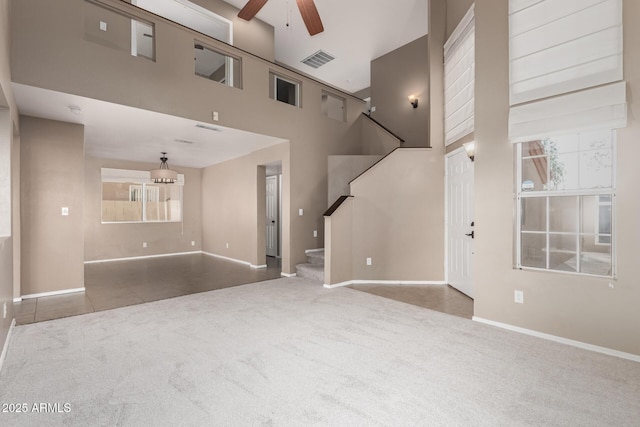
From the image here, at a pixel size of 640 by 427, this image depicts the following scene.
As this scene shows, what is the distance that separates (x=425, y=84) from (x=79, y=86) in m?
6.74

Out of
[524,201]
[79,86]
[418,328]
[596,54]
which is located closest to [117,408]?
[418,328]

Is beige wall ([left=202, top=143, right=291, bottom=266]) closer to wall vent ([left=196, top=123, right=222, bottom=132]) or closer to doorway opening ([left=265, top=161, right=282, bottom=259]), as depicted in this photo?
doorway opening ([left=265, top=161, right=282, bottom=259])

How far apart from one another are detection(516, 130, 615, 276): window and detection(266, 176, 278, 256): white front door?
19.7 ft

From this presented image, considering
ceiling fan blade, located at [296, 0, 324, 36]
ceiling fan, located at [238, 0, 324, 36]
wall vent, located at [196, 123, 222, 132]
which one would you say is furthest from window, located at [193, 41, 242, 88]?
ceiling fan blade, located at [296, 0, 324, 36]

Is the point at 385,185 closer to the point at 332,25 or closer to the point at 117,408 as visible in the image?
the point at 332,25

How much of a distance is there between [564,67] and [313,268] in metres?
4.40

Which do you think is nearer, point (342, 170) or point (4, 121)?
point (4, 121)

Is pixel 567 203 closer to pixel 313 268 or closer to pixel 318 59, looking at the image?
pixel 313 268

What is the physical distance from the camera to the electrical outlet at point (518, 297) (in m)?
3.26

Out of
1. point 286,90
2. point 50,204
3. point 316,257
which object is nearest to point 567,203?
point 316,257

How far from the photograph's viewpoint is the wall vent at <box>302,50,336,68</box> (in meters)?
8.00

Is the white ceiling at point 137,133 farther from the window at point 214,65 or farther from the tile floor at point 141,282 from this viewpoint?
the tile floor at point 141,282

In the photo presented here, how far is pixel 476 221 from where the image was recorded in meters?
3.68

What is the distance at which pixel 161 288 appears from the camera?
5047 mm
